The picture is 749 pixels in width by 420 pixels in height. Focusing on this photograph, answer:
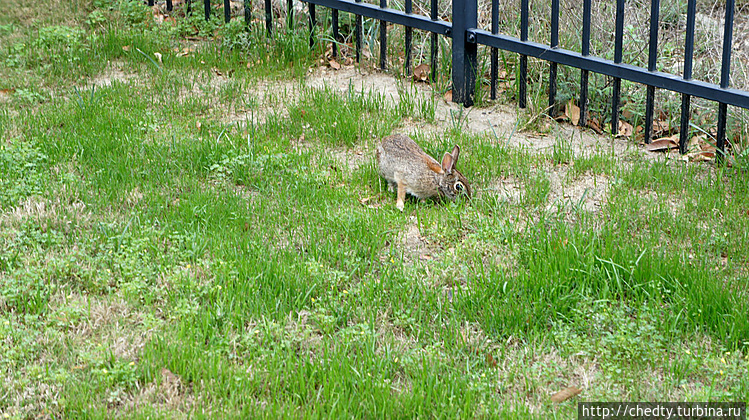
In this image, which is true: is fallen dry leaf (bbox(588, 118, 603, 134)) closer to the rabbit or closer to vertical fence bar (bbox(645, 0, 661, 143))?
vertical fence bar (bbox(645, 0, 661, 143))

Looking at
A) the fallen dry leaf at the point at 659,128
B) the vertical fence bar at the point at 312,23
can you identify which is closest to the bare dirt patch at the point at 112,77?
the vertical fence bar at the point at 312,23

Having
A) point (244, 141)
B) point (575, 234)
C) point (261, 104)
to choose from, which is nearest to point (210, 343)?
point (575, 234)

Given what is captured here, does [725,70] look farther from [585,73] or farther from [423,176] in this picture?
[423,176]

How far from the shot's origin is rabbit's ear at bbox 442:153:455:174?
4.96 meters

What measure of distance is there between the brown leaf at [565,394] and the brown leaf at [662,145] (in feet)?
9.38

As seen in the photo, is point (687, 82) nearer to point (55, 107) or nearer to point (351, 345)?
point (351, 345)

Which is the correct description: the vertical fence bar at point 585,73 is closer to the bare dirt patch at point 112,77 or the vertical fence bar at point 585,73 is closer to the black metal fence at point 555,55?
the black metal fence at point 555,55

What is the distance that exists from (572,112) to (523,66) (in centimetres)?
52

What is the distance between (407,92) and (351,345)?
10.3 ft

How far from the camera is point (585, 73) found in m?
5.98

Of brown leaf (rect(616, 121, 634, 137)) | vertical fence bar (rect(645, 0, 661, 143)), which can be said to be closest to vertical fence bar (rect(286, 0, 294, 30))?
brown leaf (rect(616, 121, 634, 137))

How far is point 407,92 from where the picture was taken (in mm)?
6355

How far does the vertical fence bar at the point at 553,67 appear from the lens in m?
5.92

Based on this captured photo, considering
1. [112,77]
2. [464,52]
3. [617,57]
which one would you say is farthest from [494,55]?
[112,77]
